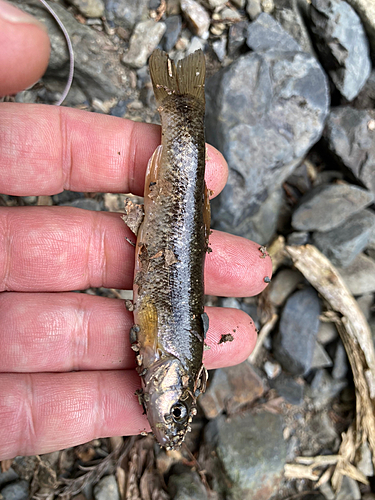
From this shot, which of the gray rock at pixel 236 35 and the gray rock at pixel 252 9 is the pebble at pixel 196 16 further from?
the gray rock at pixel 252 9

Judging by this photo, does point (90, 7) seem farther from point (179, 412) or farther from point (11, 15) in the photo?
point (179, 412)

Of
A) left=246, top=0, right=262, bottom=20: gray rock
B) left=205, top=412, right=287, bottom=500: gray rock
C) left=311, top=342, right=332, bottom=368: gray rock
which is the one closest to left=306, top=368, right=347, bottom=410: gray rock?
left=311, top=342, right=332, bottom=368: gray rock

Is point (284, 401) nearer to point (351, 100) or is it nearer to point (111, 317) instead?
point (111, 317)

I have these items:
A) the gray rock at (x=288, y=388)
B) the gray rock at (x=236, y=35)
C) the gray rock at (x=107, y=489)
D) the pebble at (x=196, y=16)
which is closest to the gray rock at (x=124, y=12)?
the pebble at (x=196, y=16)

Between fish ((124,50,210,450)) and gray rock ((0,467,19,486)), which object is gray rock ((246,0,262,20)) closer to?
fish ((124,50,210,450))

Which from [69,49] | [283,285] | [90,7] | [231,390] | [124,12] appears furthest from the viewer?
[283,285]

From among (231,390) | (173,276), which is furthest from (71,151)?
(231,390)

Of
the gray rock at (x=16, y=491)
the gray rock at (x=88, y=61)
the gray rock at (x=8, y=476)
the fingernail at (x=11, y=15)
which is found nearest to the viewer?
the fingernail at (x=11, y=15)

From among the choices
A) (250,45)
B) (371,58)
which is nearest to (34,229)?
(250,45)
